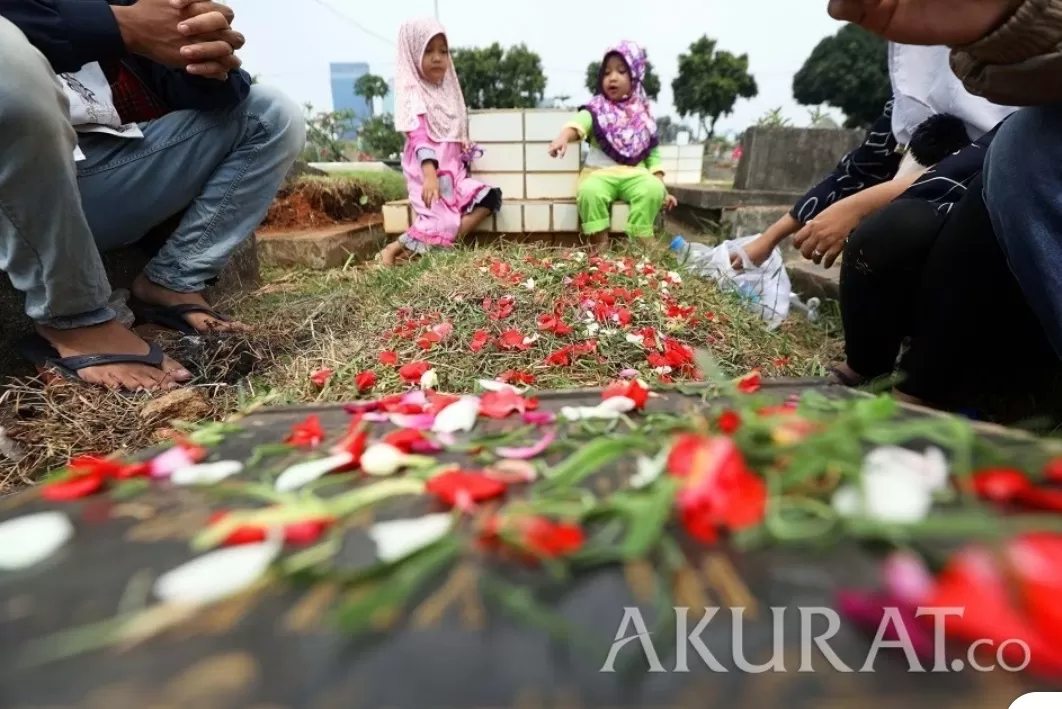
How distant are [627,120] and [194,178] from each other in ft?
7.48

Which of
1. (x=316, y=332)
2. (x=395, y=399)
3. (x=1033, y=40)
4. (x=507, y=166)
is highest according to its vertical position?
(x=1033, y=40)

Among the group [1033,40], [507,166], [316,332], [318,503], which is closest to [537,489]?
[318,503]

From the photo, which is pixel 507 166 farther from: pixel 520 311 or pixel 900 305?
pixel 900 305

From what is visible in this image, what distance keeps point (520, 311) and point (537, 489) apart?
131 cm

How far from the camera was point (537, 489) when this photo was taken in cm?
47

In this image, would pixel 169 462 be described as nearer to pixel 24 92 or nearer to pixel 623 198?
pixel 24 92

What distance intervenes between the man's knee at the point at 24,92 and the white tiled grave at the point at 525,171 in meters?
2.04

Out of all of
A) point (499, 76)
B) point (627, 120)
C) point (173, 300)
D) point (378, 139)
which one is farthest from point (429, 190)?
point (499, 76)

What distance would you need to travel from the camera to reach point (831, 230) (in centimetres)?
138

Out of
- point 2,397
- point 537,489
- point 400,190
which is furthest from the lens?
point 400,190

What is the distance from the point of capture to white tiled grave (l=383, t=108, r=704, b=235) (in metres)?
3.16

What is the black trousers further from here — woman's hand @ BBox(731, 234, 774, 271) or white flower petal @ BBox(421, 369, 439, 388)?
white flower petal @ BBox(421, 369, 439, 388)

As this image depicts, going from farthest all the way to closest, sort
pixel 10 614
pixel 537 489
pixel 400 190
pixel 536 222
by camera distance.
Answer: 1. pixel 400 190
2. pixel 536 222
3. pixel 537 489
4. pixel 10 614
